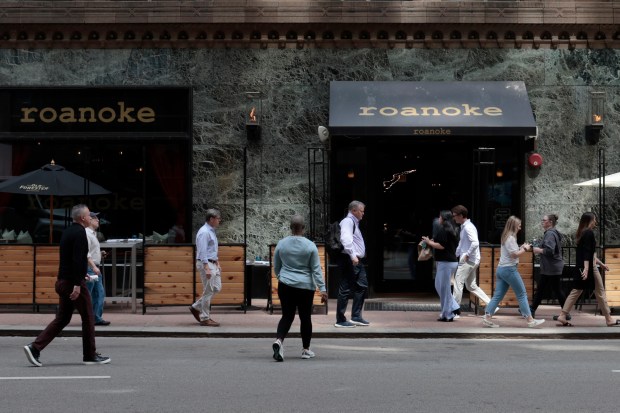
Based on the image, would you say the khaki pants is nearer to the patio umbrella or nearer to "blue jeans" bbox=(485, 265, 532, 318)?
"blue jeans" bbox=(485, 265, 532, 318)

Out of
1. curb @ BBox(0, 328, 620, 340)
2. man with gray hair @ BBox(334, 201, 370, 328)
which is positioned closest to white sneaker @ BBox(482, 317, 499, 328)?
curb @ BBox(0, 328, 620, 340)

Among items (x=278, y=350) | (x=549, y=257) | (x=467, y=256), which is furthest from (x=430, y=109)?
(x=278, y=350)

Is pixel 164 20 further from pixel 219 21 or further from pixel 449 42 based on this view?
pixel 449 42

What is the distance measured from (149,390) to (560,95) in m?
12.3

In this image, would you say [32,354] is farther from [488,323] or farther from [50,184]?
[488,323]

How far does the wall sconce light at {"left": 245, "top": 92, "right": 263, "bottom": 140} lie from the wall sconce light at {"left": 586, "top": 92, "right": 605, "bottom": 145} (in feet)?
20.8

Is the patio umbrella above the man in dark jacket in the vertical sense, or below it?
above

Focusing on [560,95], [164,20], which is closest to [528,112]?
[560,95]

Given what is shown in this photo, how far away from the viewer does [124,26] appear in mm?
19000

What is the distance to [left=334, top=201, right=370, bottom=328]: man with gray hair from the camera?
1431 cm

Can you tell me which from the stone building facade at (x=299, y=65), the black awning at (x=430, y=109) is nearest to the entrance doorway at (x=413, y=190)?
the stone building facade at (x=299, y=65)

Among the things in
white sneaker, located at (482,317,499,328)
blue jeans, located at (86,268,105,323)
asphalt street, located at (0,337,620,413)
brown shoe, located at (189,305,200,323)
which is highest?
blue jeans, located at (86,268,105,323)

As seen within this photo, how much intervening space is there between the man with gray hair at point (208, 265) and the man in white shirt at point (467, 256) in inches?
149

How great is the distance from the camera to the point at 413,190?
19.3m
